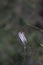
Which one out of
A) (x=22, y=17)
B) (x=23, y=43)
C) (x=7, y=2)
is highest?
(x=23, y=43)

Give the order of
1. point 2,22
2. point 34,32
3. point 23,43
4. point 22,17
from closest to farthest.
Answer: point 23,43
point 34,32
point 2,22
point 22,17

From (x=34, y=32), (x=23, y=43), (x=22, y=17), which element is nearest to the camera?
(x=23, y=43)

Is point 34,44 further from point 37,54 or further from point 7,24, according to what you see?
point 7,24

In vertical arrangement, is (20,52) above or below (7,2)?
below

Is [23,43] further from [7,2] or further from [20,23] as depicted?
[7,2]

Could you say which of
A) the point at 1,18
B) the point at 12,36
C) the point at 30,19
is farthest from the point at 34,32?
the point at 30,19

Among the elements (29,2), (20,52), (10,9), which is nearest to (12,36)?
(20,52)

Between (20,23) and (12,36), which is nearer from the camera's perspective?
(12,36)
